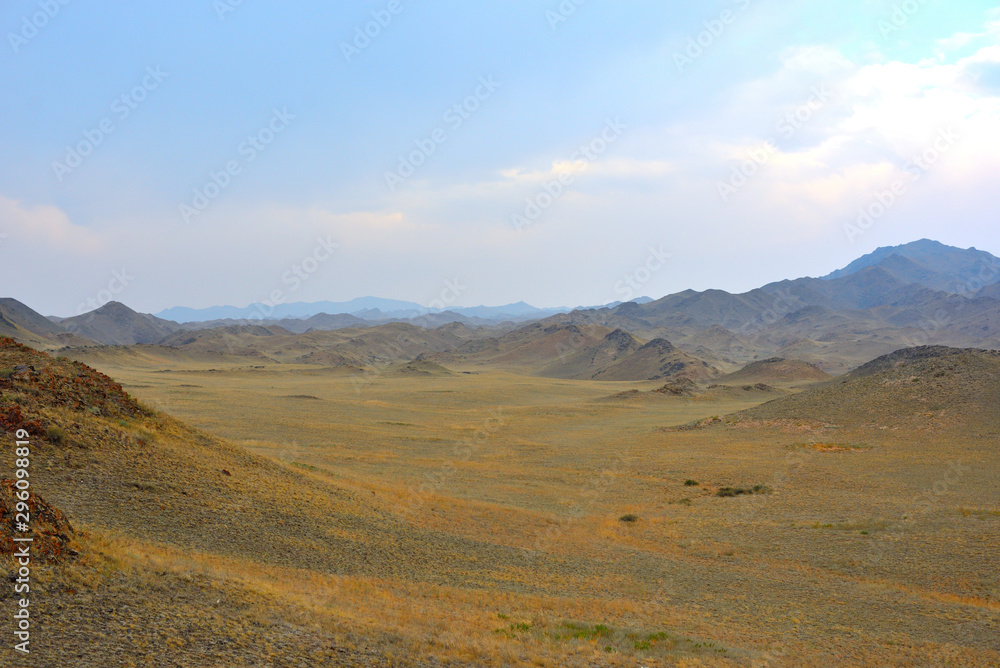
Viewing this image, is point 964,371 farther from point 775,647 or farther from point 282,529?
point 282,529

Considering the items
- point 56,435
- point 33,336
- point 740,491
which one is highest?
point 33,336

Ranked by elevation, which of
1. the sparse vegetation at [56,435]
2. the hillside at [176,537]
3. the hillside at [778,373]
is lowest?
the hillside at [778,373]

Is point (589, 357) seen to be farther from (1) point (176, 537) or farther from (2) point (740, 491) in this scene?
(1) point (176, 537)

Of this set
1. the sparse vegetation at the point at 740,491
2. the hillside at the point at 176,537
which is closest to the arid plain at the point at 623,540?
the hillside at the point at 176,537

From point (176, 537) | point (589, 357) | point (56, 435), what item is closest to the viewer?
point (176, 537)

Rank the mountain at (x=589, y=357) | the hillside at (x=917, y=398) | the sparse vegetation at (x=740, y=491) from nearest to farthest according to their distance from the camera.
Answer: the sparse vegetation at (x=740, y=491) < the hillside at (x=917, y=398) < the mountain at (x=589, y=357)

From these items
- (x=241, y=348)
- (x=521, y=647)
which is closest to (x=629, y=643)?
(x=521, y=647)

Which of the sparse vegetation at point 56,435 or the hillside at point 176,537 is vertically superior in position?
the sparse vegetation at point 56,435

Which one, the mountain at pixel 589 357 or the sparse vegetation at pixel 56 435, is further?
the mountain at pixel 589 357

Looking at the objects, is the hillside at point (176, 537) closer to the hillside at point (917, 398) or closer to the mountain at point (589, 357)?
the hillside at point (917, 398)

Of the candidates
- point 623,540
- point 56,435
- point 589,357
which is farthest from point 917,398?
point 589,357

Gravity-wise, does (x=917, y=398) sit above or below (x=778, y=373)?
above

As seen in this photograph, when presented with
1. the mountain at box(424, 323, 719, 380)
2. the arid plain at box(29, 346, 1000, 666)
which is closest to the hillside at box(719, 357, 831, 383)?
the mountain at box(424, 323, 719, 380)

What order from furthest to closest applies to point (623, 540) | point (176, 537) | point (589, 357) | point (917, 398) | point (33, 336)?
point (589, 357), point (33, 336), point (917, 398), point (623, 540), point (176, 537)
